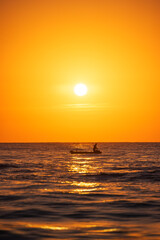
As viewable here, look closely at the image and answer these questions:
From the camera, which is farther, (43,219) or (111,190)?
Result: (111,190)

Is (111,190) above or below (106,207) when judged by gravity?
above

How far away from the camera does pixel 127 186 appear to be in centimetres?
3120

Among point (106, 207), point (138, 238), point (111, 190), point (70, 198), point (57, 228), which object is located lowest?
point (138, 238)

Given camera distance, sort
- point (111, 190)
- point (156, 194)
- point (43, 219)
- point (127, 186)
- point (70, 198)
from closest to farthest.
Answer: point (43, 219), point (70, 198), point (156, 194), point (111, 190), point (127, 186)

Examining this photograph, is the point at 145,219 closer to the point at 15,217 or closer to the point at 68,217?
the point at 68,217

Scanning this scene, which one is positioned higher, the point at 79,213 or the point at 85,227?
the point at 79,213

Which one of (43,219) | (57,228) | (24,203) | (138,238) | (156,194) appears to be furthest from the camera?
(156,194)

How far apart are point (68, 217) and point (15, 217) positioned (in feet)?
9.02

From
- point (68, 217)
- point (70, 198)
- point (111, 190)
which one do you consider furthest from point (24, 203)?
point (111, 190)

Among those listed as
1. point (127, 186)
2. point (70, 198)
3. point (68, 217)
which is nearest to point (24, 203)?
point (70, 198)

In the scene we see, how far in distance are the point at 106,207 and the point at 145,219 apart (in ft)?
12.6

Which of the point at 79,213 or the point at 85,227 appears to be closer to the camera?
the point at 85,227

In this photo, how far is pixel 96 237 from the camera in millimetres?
13742

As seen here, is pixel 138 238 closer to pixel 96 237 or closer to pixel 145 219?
pixel 96 237
